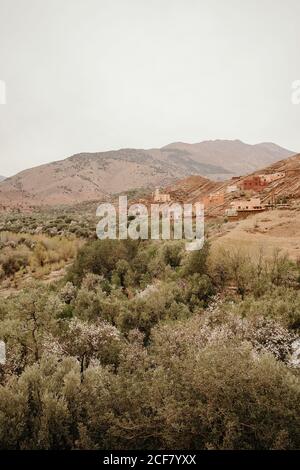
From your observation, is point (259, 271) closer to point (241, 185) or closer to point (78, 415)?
point (78, 415)

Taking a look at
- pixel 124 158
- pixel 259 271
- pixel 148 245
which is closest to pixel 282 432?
pixel 259 271

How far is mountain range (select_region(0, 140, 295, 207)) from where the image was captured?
10488 centimetres

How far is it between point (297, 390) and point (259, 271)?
293 inches

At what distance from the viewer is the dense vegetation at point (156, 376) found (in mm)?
5289

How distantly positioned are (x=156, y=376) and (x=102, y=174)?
122 meters

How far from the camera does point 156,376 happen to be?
253 inches

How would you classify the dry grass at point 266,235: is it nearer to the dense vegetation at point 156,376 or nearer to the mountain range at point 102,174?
the dense vegetation at point 156,376

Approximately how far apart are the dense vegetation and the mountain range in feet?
260

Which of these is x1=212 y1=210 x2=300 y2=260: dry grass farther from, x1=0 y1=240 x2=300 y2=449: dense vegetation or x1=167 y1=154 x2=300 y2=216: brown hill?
x1=167 y1=154 x2=300 y2=216: brown hill

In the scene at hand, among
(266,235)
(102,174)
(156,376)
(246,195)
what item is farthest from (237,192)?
(102,174)

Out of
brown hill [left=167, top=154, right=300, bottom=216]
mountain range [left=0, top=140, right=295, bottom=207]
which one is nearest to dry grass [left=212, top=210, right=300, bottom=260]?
brown hill [left=167, top=154, right=300, bottom=216]

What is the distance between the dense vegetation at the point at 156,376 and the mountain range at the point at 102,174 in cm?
7927

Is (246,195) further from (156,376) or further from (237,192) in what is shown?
(156,376)

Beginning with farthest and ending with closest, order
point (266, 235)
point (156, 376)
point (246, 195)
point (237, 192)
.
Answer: point (237, 192), point (246, 195), point (266, 235), point (156, 376)
